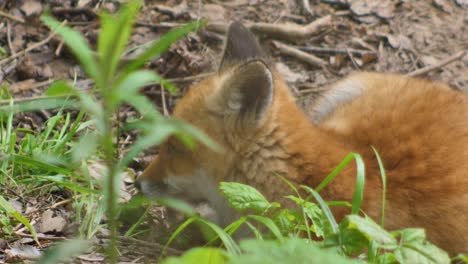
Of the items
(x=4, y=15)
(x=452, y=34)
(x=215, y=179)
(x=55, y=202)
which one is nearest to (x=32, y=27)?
(x=4, y=15)

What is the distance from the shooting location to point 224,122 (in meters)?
4.41

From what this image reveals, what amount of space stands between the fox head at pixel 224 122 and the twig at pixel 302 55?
243cm

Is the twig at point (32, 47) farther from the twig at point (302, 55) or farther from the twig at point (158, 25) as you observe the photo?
the twig at point (302, 55)

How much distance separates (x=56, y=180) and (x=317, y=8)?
4.15m

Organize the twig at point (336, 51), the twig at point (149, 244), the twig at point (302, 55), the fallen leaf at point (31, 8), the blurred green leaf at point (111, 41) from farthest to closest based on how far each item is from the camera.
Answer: the twig at point (336, 51)
the twig at point (302, 55)
the fallen leaf at point (31, 8)
the twig at point (149, 244)
the blurred green leaf at point (111, 41)

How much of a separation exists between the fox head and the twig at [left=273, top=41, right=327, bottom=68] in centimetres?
243

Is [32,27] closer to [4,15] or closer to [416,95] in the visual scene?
[4,15]

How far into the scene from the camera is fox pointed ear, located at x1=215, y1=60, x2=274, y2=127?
4012 mm

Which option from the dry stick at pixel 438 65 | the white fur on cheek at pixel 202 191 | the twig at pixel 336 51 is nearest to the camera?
the white fur on cheek at pixel 202 191

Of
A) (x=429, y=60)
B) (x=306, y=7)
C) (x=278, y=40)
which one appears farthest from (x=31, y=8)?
(x=429, y=60)

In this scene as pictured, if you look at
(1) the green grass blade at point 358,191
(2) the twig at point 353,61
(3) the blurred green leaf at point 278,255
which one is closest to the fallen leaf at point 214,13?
(2) the twig at point 353,61

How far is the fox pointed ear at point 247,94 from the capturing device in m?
4.01

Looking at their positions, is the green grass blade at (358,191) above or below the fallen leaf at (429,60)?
above

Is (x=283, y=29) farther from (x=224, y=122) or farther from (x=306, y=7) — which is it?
(x=224, y=122)
